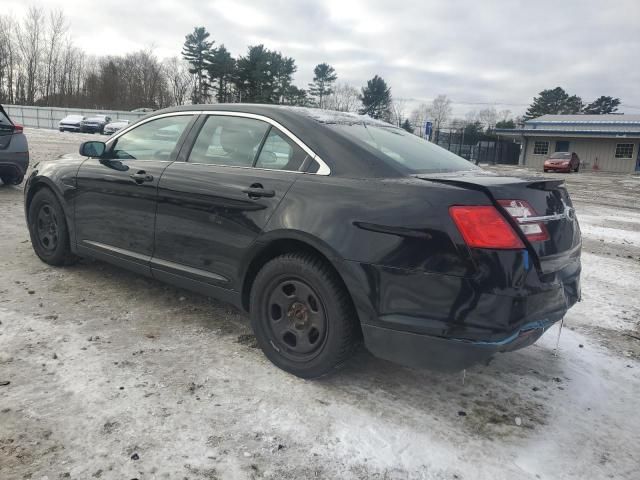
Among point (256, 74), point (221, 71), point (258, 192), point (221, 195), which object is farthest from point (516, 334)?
point (221, 71)

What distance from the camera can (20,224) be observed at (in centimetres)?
657

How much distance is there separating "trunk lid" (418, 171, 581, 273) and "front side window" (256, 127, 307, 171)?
752 mm

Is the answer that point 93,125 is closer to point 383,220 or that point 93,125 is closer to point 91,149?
point 91,149

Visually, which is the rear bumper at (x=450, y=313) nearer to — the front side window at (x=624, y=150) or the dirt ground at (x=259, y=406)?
the dirt ground at (x=259, y=406)

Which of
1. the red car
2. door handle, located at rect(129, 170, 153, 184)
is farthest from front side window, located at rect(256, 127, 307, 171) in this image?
the red car

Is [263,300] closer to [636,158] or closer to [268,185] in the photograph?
[268,185]

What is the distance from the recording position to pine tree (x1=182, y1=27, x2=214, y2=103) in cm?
6044

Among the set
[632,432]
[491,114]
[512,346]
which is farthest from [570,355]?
[491,114]

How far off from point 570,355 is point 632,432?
36.3 inches

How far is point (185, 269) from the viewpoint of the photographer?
3426mm

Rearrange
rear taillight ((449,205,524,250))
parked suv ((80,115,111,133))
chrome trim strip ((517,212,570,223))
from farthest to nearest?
parked suv ((80,115,111,133)), chrome trim strip ((517,212,570,223)), rear taillight ((449,205,524,250))

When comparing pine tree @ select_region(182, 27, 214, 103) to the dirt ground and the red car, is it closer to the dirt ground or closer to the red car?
Answer: the red car

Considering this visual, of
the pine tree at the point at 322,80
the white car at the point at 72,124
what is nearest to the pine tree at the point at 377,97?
the pine tree at the point at 322,80

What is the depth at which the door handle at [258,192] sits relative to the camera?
2953 millimetres
